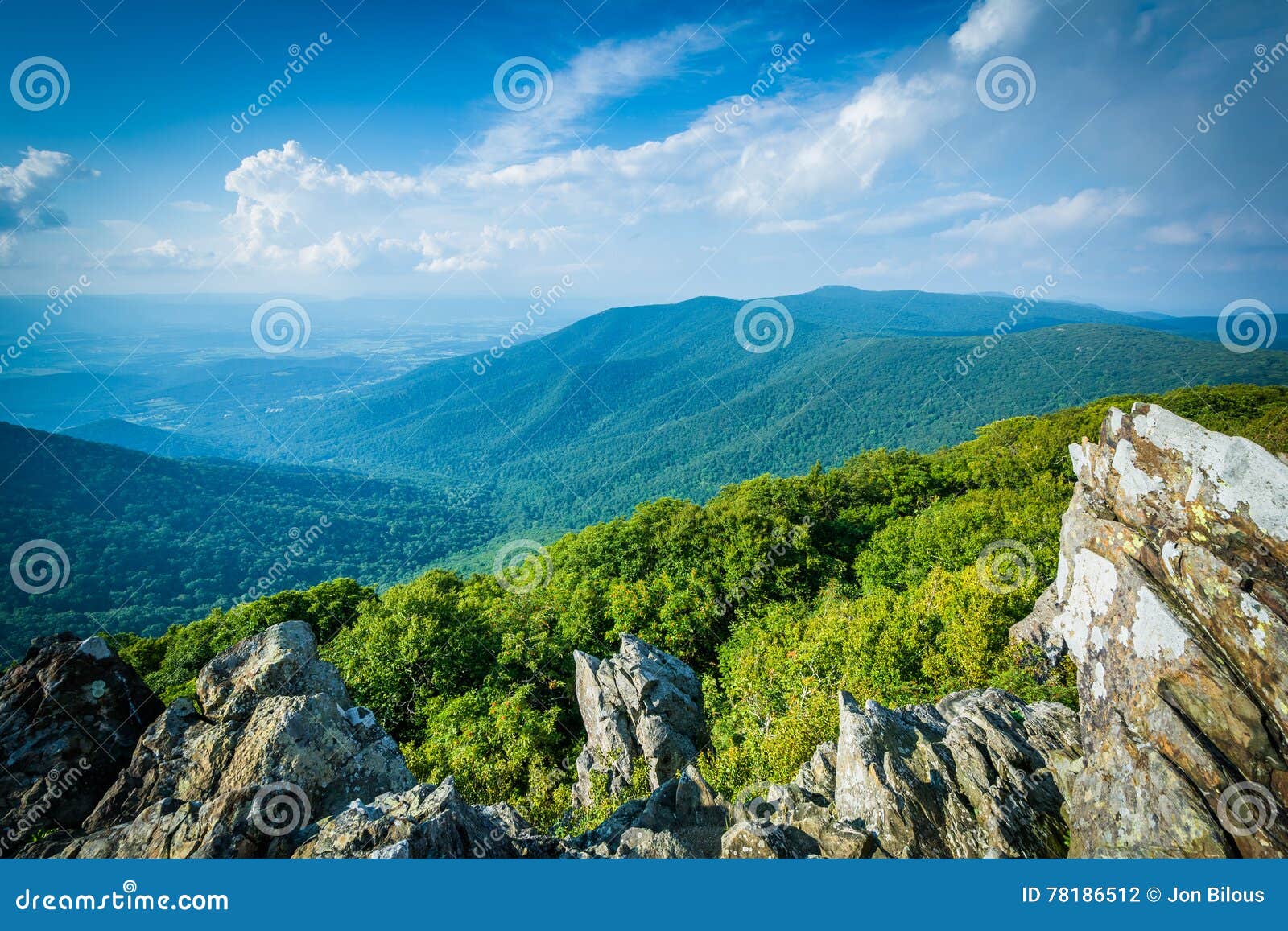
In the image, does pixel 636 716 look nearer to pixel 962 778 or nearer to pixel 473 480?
pixel 962 778

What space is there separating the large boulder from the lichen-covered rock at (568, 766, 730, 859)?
521 centimetres

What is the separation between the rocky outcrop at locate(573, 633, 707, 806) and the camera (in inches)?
641

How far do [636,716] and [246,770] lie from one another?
10553mm

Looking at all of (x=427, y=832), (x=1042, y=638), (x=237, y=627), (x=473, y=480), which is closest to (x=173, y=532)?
(x=473, y=480)

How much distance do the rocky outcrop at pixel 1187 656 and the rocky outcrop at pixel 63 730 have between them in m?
18.6

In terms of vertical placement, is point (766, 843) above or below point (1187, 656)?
below

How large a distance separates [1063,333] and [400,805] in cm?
23195

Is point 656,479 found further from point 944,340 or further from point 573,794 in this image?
point 573,794

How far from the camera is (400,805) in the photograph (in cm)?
1060

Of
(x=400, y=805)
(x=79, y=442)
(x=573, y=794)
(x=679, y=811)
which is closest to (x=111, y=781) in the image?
(x=400, y=805)

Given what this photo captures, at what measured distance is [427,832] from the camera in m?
8.83

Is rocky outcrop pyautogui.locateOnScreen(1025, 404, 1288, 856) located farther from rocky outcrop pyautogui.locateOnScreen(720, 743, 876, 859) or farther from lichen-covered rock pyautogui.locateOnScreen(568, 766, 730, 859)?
lichen-covered rock pyautogui.locateOnScreen(568, 766, 730, 859)

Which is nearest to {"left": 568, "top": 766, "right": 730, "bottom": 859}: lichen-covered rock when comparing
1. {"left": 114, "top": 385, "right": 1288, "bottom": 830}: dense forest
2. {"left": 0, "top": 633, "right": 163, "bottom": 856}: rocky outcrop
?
{"left": 114, "top": 385, "right": 1288, "bottom": 830}: dense forest

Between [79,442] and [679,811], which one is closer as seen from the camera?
[679,811]
